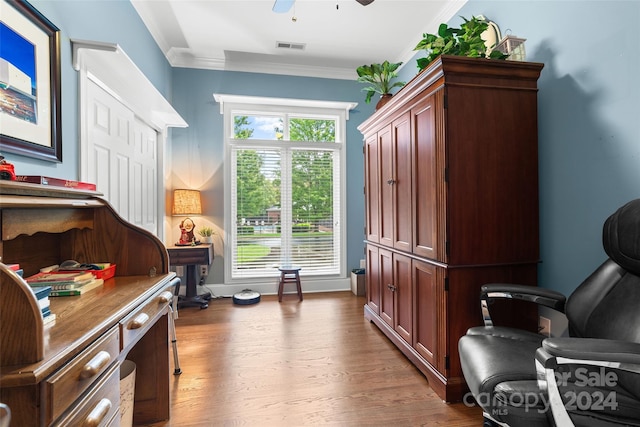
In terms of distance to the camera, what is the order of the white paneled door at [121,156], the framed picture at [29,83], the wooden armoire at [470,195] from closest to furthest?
1. the framed picture at [29,83]
2. the wooden armoire at [470,195]
3. the white paneled door at [121,156]

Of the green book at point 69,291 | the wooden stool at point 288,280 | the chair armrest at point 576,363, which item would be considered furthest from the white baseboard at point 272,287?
the chair armrest at point 576,363

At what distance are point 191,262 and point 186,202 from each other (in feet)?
2.39

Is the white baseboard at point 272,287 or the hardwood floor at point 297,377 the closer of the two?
the hardwood floor at point 297,377

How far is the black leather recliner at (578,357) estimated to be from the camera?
0.95 meters

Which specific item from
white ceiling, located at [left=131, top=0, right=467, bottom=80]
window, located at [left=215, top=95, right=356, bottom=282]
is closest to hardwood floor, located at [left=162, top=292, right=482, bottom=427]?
window, located at [left=215, top=95, right=356, bottom=282]

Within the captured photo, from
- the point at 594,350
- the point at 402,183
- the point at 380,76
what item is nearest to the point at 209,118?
the point at 380,76

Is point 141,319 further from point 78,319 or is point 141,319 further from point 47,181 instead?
point 47,181

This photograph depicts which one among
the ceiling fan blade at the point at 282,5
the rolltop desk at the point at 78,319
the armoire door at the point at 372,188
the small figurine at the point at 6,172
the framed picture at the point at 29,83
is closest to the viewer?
the rolltop desk at the point at 78,319

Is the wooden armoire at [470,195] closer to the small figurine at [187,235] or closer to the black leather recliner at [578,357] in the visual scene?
the black leather recliner at [578,357]

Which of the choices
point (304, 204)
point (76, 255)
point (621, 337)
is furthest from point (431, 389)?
point (304, 204)

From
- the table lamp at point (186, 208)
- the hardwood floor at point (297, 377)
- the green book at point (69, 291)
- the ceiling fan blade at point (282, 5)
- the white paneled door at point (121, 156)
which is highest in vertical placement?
the ceiling fan blade at point (282, 5)

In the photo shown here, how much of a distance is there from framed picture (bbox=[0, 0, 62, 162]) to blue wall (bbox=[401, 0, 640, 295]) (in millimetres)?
2853

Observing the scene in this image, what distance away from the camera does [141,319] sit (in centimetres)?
121

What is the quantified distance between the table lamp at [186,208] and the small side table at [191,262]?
0.64ft
